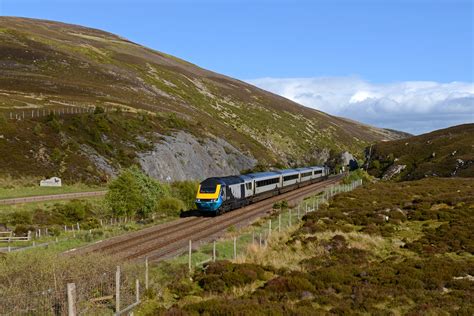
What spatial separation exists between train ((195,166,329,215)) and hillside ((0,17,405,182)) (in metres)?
18.1

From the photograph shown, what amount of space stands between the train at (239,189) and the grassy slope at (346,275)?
9.76 meters

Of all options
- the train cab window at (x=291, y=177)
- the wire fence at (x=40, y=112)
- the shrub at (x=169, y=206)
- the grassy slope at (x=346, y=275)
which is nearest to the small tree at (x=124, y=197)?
the shrub at (x=169, y=206)

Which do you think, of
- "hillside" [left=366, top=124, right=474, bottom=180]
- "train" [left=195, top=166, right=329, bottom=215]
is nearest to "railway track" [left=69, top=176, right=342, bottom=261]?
"train" [left=195, top=166, right=329, bottom=215]

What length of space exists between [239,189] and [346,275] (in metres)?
28.2

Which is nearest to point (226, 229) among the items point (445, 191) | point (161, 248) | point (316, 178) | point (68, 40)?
point (161, 248)

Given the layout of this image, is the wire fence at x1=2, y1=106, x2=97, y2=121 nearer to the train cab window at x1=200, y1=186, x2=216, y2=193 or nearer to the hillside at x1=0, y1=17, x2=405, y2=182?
the hillside at x1=0, y1=17, x2=405, y2=182

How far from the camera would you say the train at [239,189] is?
44.0 m

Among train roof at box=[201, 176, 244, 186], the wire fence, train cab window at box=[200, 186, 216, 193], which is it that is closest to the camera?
train cab window at box=[200, 186, 216, 193]

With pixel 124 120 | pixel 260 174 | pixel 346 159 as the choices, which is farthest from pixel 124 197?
pixel 346 159

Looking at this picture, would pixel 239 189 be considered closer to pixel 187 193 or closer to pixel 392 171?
pixel 187 193

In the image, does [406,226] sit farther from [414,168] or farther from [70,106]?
[70,106]

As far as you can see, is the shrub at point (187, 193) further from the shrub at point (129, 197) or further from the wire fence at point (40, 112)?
the wire fence at point (40, 112)

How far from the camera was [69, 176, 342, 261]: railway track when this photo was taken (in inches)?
1086

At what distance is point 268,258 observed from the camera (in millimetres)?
25594
